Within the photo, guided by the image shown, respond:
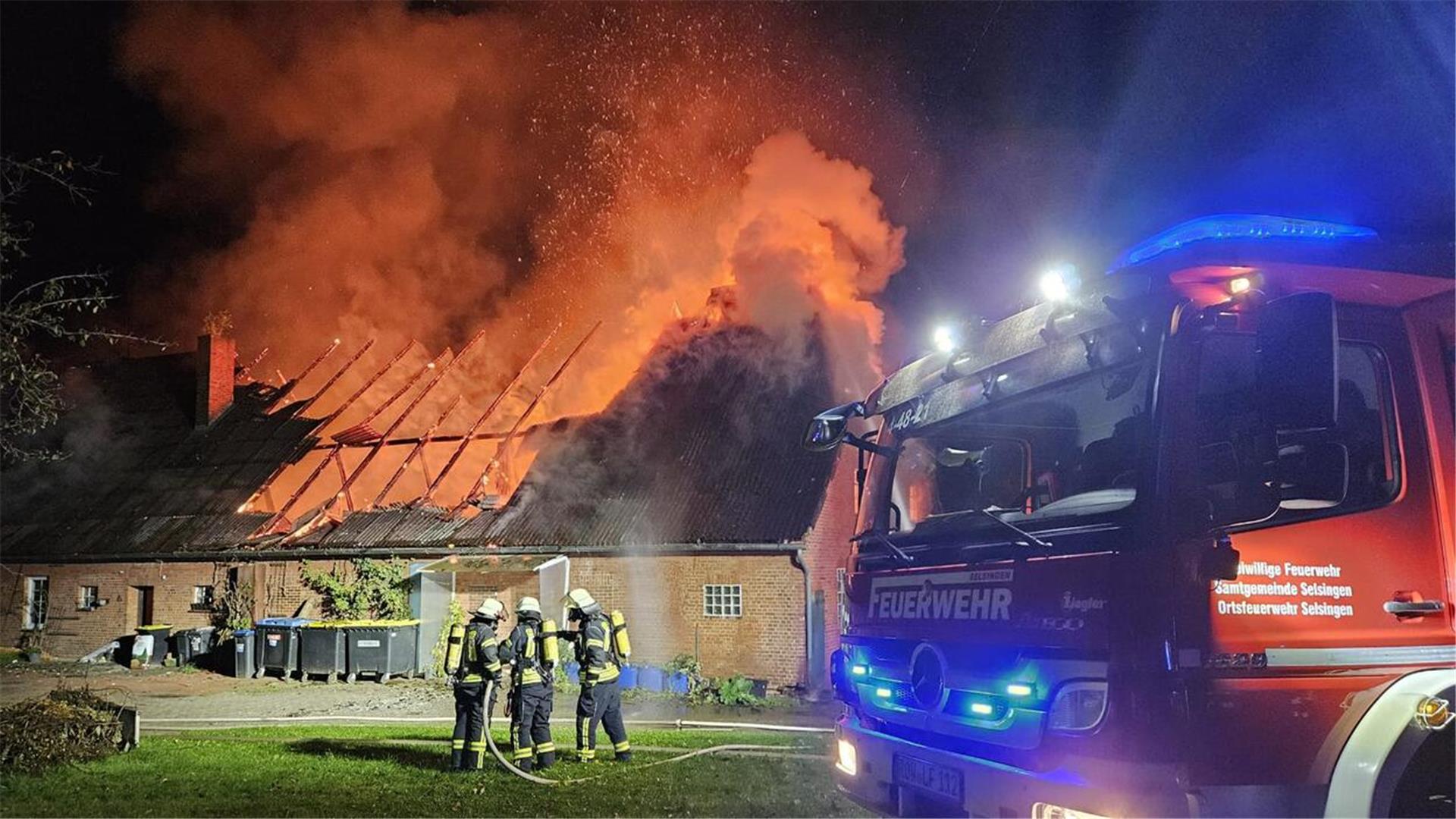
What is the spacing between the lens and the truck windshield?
11.2 feet

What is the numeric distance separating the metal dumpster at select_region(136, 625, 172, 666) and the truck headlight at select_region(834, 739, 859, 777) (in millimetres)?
20569

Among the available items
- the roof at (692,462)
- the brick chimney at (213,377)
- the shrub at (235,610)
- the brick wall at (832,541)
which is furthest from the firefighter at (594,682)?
the brick chimney at (213,377)

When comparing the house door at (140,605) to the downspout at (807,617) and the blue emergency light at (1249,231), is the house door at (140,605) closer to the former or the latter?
the downspout at (807,617)

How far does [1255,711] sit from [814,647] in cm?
1311

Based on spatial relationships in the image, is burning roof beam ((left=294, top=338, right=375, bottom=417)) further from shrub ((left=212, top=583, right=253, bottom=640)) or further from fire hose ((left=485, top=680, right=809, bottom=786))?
fire hose ((left=485, top=680, right=809, bottom=786))

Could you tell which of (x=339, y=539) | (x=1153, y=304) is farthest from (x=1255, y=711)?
(x=339, y=539)

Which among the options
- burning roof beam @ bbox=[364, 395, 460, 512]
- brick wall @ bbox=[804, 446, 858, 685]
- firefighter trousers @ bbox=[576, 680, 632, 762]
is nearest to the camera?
firefighter trousers @ bbox=[576, 680, 632, 762]

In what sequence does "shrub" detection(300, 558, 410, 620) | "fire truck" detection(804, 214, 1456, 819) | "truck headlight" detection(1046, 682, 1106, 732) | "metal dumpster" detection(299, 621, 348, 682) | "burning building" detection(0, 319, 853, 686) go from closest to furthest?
"fire truck" detection(804, 214, 1456, 819) → "truck headlight" detection(1046, 682, 1106, 732) → "burning building" detection(0, 319, 853, 686) → "metal dumpster" detection(299, 621, 348, 682) → "shrub" detection(300, 558, 410, 620)

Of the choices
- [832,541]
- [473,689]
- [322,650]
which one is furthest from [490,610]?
[322,650]

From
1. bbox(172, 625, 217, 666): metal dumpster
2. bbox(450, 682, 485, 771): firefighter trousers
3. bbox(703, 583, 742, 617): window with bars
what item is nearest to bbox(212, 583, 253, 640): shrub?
bbox(172, 625, 217, 666): metal dumpster

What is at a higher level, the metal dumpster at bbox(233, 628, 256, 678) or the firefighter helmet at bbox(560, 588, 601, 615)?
the firefighter helmet at bbox(560, 588, 601, 615)

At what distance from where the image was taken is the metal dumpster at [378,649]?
17.1 metres

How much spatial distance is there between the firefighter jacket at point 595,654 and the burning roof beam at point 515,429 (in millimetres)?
12615

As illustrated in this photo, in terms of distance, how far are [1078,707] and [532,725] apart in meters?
6.21
